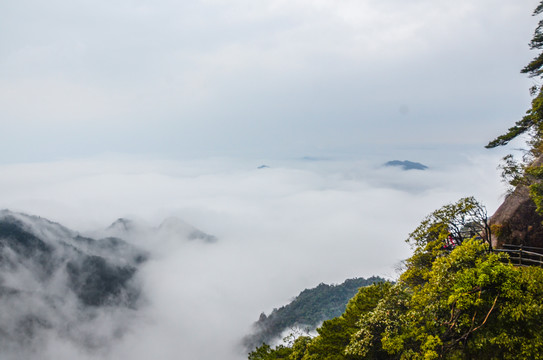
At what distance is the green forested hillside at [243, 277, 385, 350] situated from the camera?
116875 millimetres

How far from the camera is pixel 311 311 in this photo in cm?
12619

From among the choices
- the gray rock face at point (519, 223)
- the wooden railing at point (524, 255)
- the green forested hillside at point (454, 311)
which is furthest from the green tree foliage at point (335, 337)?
the gray rock face at point (519, 223)

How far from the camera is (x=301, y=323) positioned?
116812mm

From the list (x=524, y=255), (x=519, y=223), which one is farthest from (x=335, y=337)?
(x=519, y=223)

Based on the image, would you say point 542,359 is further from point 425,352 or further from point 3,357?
point 3,357

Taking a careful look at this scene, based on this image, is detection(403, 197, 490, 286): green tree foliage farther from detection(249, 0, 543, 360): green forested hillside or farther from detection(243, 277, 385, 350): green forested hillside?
detection(243, 277, 385, 350): green forested hillside

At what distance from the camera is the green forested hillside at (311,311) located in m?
117

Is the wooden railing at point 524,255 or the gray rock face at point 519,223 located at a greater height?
the gray rock face at point 519,223

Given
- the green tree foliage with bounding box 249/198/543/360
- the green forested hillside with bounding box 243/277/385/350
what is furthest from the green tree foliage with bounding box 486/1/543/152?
the green forested hillside with bounding box 243/277/385/350

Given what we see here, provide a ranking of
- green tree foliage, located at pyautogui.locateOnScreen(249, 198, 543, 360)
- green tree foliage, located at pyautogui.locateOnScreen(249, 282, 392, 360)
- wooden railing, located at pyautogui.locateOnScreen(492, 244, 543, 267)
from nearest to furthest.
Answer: green tree foliage, located at pyautogui.locateOnScreen(249, 198, 543, 360) < green tree foliage, located at pyautogui.locateOnScreen(249, 282, 392, 360) < wooden railing, located at pyautogui.locateOnScreen(492, 244, 543, 267)

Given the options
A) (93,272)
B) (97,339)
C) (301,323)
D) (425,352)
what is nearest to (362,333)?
(425,352)

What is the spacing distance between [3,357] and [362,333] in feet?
571

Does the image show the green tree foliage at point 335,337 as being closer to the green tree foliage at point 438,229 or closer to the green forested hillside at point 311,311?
the green tree foliage at point 438,229

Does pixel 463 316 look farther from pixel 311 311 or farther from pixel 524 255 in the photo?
pixel 311 311
